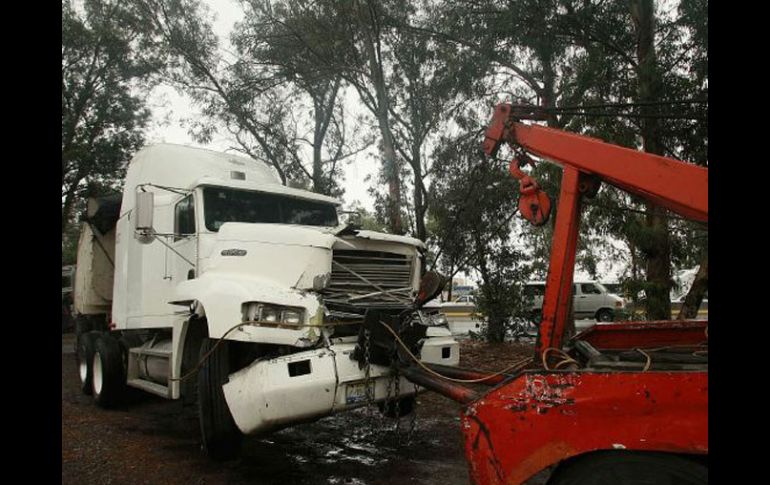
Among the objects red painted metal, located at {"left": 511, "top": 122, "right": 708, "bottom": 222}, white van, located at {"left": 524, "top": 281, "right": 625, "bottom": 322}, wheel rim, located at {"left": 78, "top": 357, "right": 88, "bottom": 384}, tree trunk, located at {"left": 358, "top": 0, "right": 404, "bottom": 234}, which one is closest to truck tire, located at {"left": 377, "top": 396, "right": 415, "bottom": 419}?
red painted metal, located at {"left": 511, "top": 122, "right": 708, "bottom": 222}

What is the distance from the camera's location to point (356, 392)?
4.73 m

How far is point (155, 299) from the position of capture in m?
7.28

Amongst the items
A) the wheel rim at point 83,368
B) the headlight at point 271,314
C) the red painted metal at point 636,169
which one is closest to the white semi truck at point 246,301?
the headlight at point 271,314

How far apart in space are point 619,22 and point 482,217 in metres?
4.65

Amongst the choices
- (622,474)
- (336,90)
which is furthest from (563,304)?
(336,90)

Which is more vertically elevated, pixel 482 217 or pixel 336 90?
pixel 336 90

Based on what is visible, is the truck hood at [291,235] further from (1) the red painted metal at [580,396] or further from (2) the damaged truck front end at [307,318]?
(1) the red painted metal at [580,396]

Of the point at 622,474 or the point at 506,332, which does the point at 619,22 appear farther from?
the point at 622,474

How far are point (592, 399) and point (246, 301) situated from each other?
2.92 m

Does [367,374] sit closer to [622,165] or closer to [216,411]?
[216,411]

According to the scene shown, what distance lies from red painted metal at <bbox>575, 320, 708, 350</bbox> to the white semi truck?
146 centimetres

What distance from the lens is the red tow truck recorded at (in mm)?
2701

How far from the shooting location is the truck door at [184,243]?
637 cm
